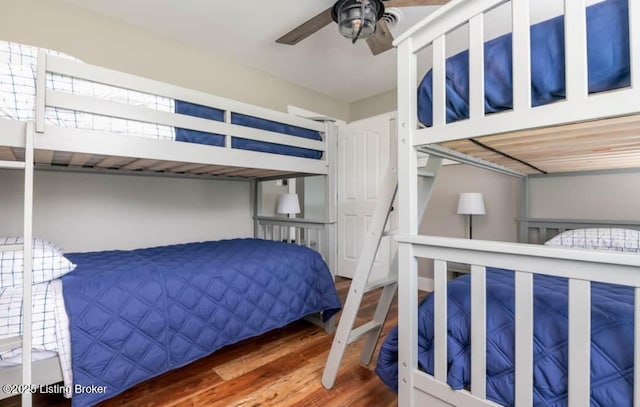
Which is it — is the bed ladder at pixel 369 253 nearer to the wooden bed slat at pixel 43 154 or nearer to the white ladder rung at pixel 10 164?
the white ladder rung at pixel 10 164

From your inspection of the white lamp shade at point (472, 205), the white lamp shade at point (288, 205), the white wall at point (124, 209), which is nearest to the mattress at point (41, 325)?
the white wall at point (124, 209)

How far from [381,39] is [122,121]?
5.75 ft

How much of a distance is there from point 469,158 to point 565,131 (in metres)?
0.50

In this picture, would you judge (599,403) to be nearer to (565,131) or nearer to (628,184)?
(565,131)

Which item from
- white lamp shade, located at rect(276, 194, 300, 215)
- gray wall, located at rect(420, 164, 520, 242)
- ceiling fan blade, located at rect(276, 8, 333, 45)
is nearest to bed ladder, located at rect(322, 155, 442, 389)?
ceiling fan blade, located at rect(276, 8, 333, 45)

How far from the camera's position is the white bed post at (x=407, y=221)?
3.54 ft

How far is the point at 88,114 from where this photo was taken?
1.43m

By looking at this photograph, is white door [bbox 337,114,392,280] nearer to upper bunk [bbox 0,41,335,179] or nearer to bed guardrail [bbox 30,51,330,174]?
bed guardrail [bbox 30,51,330,174]

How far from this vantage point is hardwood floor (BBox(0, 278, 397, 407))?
1412mm

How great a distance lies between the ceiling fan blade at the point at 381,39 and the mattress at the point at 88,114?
3.30 ft

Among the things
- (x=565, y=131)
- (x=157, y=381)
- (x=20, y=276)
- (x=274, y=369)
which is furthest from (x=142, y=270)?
(x=565, y=131)

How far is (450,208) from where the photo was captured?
2.98 metres

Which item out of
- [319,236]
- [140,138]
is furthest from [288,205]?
[140,138]

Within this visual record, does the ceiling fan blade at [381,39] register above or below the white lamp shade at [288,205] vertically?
above
